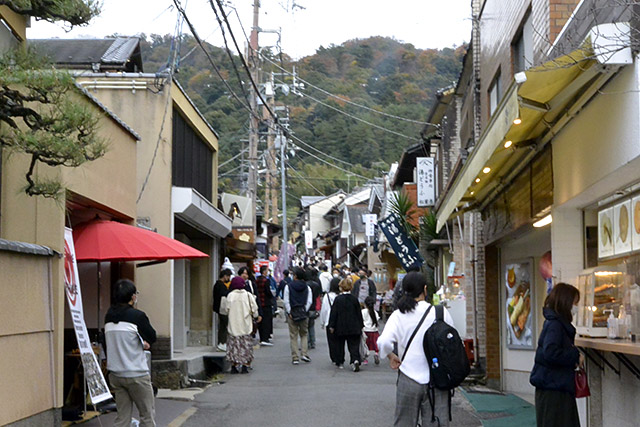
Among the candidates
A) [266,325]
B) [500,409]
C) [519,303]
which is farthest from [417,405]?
[266,325]

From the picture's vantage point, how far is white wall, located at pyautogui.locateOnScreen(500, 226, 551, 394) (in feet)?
45.2

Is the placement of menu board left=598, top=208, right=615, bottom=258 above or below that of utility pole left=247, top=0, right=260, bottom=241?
below

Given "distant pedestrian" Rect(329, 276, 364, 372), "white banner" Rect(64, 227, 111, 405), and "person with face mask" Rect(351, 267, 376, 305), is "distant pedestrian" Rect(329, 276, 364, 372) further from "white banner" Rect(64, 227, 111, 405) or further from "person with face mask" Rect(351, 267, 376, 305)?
"white banner" Rect(64, 227, 111, 405)

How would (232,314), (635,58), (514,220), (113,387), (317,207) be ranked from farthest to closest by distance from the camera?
1. (317,207)
2. (232,314)
3. (514,220)
4. (113,387)
5. (635,58)

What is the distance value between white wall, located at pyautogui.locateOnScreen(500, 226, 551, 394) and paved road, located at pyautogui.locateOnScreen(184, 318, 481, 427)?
1.19 metres

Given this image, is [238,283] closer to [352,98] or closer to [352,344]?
Result: [352,344]

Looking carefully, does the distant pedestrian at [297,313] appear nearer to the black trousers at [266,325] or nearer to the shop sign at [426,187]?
the black trousers at [266,325]

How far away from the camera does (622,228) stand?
8031mm

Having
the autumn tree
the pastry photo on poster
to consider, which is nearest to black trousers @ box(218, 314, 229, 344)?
the pastry photo on poster

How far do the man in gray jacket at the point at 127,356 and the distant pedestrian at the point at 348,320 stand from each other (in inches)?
339

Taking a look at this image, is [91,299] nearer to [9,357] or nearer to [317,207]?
[9,357]

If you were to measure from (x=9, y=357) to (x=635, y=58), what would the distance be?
596 centimetres

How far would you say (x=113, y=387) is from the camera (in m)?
9.12

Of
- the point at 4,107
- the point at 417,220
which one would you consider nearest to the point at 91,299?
the point at 4,107
